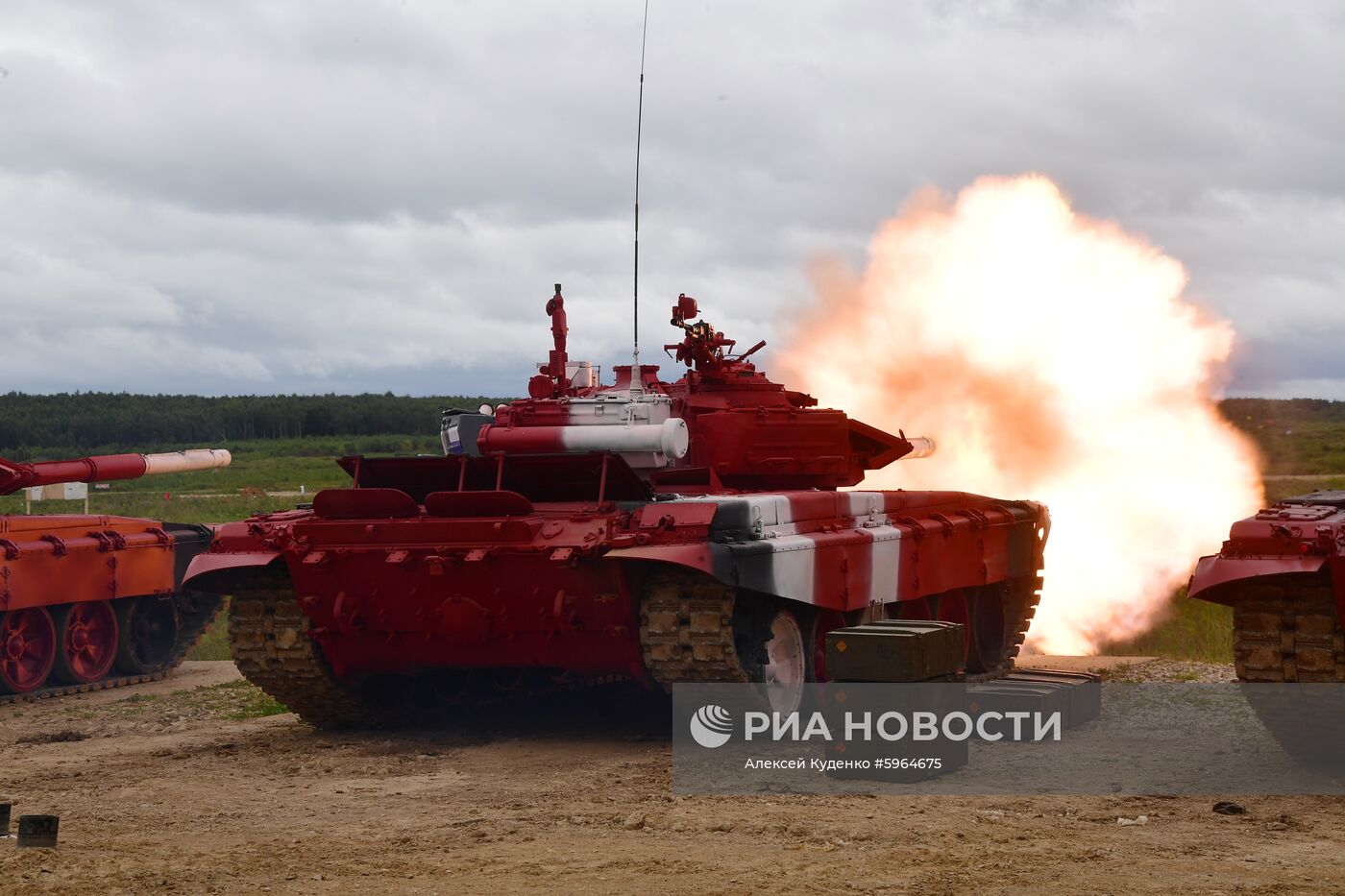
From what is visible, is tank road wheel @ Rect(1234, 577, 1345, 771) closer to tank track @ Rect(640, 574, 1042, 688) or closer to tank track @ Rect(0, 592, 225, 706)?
tank track @ Rect(640, 574, 1042, 688)

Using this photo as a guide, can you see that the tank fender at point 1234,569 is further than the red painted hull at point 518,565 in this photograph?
No

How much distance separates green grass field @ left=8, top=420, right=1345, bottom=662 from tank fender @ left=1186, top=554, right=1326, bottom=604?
25.4 ft

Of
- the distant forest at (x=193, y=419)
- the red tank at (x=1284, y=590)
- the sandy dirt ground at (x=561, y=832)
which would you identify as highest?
the distant forest at (x=193, y=419)

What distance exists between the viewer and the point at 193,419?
9044cm

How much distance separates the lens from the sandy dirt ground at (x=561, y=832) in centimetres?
853

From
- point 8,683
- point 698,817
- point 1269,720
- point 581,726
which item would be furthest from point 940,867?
point 8,683

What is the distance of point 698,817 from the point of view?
33.8 feet

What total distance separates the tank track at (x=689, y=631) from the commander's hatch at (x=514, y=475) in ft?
2.81

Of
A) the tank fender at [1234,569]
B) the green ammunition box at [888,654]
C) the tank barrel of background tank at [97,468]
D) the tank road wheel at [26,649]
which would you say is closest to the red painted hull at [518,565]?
the green ammunition box at [888,654]

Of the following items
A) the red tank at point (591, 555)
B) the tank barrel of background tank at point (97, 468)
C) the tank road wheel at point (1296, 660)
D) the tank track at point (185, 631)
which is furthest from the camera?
the tank track at point (185, 631)

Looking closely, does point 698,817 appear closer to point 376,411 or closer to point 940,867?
point 940,867

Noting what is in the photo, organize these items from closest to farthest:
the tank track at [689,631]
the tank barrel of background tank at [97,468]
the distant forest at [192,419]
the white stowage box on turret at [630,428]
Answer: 1. the tank track at [689,631]
2. the white stowage box on turret at [630,428]
3. the tank barrel of background tank at [97,468]
4. the distant forest at [192,419]

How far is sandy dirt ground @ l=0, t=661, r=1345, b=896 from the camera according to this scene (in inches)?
336

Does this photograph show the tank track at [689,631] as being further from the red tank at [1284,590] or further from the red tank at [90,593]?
the red tank at [90,593]
